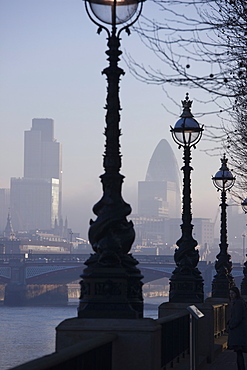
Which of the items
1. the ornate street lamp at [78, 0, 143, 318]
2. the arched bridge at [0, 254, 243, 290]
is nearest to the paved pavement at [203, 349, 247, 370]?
the ornate street lamp at [78, 0, 143, 318]

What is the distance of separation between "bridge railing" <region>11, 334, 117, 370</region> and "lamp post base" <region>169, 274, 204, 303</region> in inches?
404

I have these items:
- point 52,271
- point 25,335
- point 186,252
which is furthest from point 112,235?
point 52,271

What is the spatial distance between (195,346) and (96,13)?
15.6 ft

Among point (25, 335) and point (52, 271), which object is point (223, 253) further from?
point (52, 271)

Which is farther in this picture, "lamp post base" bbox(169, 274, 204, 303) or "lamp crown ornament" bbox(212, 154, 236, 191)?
"lamp crown ornament" bbox(212, 154, 236, 191)

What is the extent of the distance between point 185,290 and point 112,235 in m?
10.1

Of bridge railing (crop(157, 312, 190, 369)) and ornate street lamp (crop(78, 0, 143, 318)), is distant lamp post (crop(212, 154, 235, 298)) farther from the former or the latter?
ornate street lamp (crop(78, 0, 143, 318))

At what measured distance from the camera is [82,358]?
8.62 metres

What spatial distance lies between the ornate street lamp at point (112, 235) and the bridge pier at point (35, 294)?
165595 millimetres

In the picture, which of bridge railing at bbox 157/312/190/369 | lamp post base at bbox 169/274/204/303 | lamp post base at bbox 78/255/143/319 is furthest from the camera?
lamp post base at bbox 169/274/204/303

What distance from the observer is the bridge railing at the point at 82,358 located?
7.23 metres

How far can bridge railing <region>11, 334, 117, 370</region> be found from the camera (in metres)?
7.23

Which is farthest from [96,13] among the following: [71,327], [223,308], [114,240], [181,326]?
[223,308]

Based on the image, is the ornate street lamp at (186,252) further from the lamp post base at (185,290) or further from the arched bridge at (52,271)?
the arched bridge at (52,271)
